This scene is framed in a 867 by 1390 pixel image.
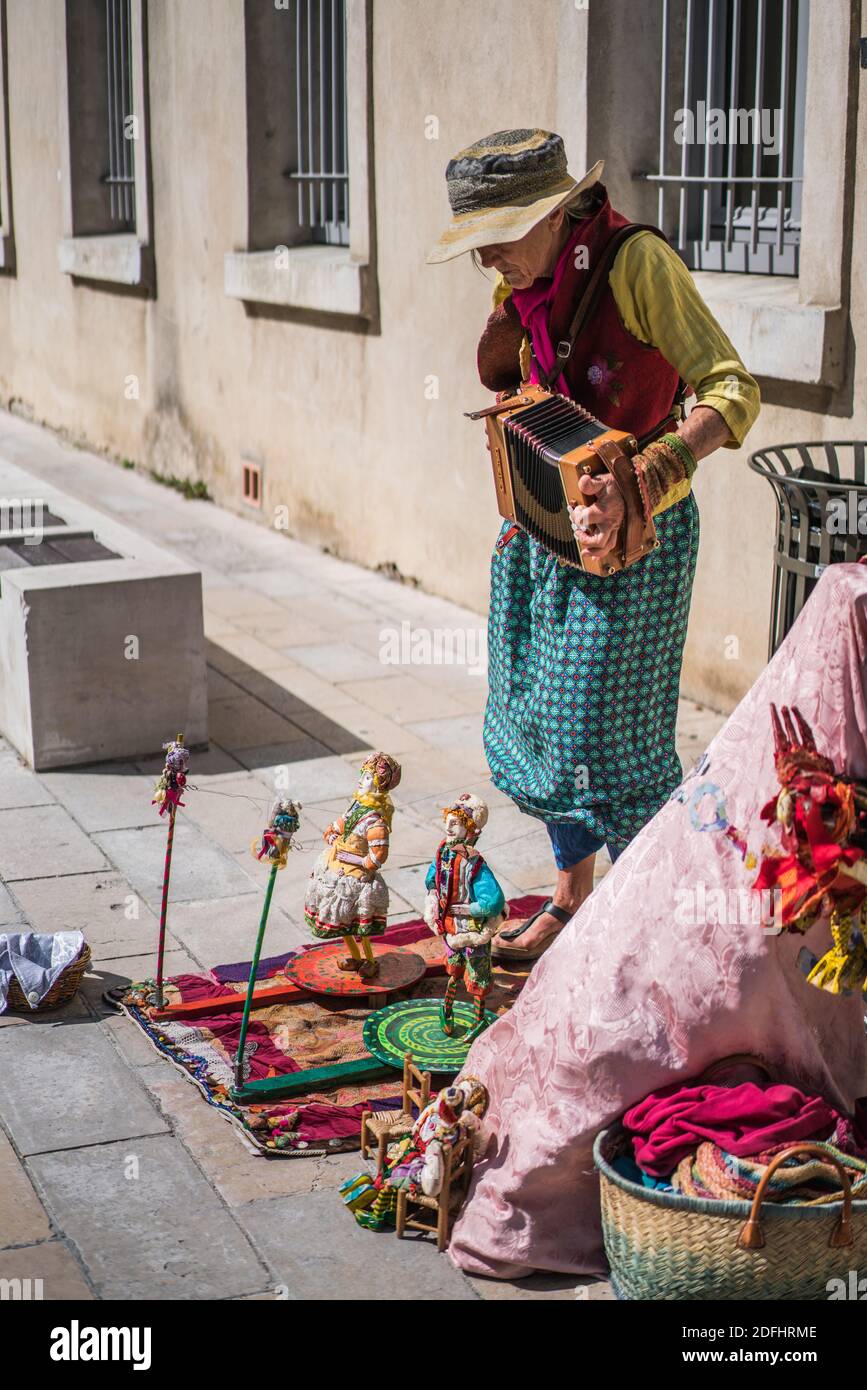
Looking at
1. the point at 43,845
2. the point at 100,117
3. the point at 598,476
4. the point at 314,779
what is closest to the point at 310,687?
the point at 314,779

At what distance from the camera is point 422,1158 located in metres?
3.17

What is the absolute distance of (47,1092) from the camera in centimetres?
371

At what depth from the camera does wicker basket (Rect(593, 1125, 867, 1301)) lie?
270 cm

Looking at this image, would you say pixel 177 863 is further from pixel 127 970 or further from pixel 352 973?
pixel 352 973

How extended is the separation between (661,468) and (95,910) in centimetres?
216

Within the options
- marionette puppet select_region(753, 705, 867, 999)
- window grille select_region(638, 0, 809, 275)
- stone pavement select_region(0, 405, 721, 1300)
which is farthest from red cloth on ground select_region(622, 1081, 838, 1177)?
window grille select_region(638, 0, 809, 275)

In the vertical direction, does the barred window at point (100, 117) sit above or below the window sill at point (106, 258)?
above

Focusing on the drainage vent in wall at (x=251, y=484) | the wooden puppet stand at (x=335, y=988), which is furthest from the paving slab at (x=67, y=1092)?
the drainage vent in wall at (x=251, y=484)

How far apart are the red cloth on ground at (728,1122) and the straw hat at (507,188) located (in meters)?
1.86

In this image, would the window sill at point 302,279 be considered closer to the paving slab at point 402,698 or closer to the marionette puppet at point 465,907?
the paving slab at point 402,698

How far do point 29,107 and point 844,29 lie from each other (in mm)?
9943

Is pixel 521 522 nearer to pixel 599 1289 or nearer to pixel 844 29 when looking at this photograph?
pixel 599 1289

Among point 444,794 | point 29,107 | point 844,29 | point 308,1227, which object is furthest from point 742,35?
point 29,107

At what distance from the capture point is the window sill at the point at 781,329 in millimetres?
5578
